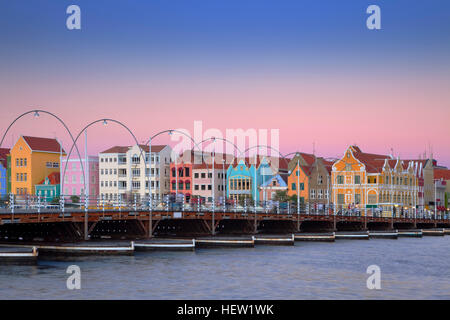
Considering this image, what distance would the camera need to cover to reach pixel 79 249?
73.4 meters

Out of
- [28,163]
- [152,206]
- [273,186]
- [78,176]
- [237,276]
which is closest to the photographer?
[237,276]

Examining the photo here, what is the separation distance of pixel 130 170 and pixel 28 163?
24865mm

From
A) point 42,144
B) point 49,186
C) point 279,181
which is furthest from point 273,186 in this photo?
point 42,144

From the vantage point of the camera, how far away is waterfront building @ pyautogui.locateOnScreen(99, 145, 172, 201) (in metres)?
184

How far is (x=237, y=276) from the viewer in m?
63.7

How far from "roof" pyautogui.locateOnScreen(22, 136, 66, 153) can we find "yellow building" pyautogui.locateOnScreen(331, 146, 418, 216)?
233 feet

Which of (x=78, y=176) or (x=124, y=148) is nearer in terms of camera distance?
(x=124, y=148)

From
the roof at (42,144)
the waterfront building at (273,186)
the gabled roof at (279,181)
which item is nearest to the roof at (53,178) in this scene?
the roof at (42,144)

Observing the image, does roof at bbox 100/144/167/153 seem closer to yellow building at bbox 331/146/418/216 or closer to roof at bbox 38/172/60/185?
roof at bbox 38/172/60/185

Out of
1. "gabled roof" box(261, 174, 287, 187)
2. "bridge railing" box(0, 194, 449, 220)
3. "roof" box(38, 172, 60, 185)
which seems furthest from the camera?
"roof" box(38, 172, 60, 185)

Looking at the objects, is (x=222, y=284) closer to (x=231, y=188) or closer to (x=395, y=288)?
(x=395, y=288)

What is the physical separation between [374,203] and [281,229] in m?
49.3

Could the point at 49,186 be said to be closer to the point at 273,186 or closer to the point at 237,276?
the point at 273,186

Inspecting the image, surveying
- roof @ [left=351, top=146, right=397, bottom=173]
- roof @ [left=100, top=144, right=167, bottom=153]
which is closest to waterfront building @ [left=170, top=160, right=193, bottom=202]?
roof @ [left=100, top=144, right=167, bottom=153]
